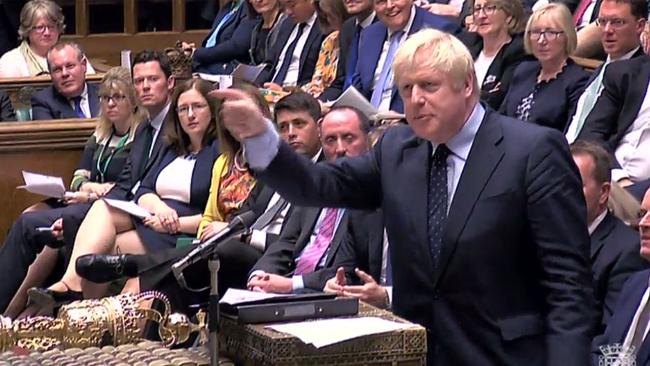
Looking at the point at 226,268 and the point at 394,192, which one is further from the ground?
the point at 394,192

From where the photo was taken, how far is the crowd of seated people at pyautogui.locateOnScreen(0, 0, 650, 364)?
14.5 feet

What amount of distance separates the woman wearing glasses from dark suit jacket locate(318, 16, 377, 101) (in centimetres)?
81

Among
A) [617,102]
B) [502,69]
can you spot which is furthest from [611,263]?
[502,69]

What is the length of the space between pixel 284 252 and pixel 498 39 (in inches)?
67.6

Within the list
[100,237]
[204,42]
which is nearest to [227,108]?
[100,237]

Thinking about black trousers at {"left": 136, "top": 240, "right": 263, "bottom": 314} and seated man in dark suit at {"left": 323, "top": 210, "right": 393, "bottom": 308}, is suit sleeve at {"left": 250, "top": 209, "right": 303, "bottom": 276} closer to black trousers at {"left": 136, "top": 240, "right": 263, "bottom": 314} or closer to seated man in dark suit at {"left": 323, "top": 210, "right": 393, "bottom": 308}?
black trousers at {"left": 136, "top": 240, "right": 263, "bottom": 314}

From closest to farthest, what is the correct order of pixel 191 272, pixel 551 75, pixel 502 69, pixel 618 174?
pixel 618 174
pixel 191 272
pixel 551 75
pixel 502 69

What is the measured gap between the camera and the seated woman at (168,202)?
568 centimetres

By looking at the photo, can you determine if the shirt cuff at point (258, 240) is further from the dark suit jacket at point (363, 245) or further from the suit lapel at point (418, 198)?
the suit lapel at point (418, 198)

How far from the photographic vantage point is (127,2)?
33.0ft

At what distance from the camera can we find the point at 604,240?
3.92m

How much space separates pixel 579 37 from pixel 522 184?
12.1ft

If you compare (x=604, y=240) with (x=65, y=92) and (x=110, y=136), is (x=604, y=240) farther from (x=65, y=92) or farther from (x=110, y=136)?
(x=65, y=92)

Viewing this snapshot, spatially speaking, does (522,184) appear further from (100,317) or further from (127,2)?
(127,2)
